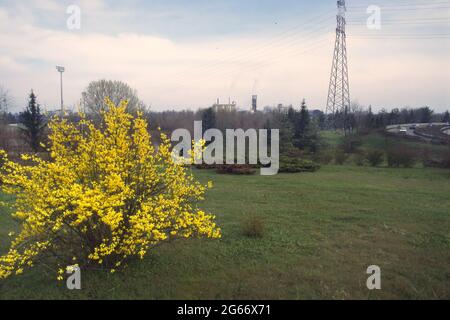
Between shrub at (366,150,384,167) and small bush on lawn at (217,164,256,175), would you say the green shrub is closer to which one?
shrub at (366,150,384,167)

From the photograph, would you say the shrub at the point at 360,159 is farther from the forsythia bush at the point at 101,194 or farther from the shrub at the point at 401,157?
the forsythia bush at the point at 101,194

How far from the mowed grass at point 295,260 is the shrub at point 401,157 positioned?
1038 centimetres

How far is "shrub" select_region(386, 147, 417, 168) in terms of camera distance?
1922cm

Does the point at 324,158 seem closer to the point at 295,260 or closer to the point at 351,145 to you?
the point at 351,145

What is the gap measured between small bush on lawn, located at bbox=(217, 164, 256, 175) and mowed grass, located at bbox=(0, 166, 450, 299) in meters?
6.94

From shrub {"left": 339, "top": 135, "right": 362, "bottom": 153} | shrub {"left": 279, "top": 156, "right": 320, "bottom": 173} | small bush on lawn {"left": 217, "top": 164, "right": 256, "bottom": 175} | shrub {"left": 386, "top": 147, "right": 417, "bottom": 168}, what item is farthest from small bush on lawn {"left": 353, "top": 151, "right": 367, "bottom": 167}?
small bush on lawn {"left": 217, "top": 164, "right": 256, "bottom": 175}

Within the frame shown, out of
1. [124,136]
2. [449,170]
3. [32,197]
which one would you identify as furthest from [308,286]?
[449,170]

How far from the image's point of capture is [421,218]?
7754 mm

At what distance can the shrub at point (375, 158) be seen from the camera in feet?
64.6

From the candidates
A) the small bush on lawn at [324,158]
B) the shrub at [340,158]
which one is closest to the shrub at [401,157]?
the shrub at [340,158]

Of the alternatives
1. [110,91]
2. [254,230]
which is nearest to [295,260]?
[254,230]

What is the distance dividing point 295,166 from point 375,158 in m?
5.44

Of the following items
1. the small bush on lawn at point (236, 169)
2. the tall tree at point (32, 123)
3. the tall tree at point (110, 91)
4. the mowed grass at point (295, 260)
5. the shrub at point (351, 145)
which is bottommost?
the mowed grass at point (295, 260)
